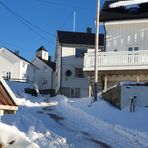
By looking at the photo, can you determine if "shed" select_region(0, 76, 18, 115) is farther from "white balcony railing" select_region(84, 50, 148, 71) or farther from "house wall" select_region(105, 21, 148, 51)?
"house wall" select_region(105, 21, 148, 51)

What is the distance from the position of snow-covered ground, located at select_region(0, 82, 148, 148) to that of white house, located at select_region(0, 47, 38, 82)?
47.4 meters

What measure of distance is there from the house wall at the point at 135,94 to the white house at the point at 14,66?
4861 cm

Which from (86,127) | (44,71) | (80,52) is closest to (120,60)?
(86,127)

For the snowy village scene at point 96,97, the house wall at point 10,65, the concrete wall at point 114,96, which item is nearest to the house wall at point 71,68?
the snowy village scene at point 96,97

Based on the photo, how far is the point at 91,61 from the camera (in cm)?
3603

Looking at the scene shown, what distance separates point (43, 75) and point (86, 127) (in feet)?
187

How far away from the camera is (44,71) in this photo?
78250 mm

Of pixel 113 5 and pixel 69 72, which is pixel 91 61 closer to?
pixel 113 5

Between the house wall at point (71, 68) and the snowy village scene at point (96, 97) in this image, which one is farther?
the house wall at point (71, 68)

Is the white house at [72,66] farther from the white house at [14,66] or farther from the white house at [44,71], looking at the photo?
the white house at [14,66]

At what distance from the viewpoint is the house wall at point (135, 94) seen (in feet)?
81.1

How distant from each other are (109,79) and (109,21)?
14.9 ft

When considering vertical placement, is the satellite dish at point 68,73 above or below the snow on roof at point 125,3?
below

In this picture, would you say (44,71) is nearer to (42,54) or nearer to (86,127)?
(42,54)
